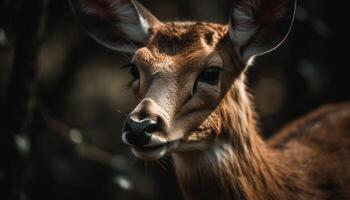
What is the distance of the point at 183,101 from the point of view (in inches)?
189

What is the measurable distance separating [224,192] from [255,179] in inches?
10.5

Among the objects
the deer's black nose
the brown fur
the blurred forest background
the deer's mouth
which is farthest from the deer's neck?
the blurred forest background

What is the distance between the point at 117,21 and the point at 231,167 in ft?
4.78

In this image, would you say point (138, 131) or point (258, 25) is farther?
point (258, 25)

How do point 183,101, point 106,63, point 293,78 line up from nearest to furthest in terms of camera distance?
1. point 183,101
2. point 293,78
3. point 106,63

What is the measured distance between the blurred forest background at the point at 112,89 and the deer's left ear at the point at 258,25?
1875mm

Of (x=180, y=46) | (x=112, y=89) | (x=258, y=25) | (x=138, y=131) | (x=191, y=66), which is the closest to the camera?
(x=138, y=131)

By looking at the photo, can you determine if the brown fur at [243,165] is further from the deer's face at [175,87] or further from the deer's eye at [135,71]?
the deer's eye at [135,71]

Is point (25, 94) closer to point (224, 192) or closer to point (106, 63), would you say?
point (224, 192)

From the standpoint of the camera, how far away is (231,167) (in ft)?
17.0

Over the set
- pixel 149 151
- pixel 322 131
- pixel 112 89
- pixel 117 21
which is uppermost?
pixel 117 21

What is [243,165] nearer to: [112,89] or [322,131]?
[322,131]

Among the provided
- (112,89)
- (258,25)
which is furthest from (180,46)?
(112,89)

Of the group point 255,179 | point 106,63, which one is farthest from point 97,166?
point 255,179
